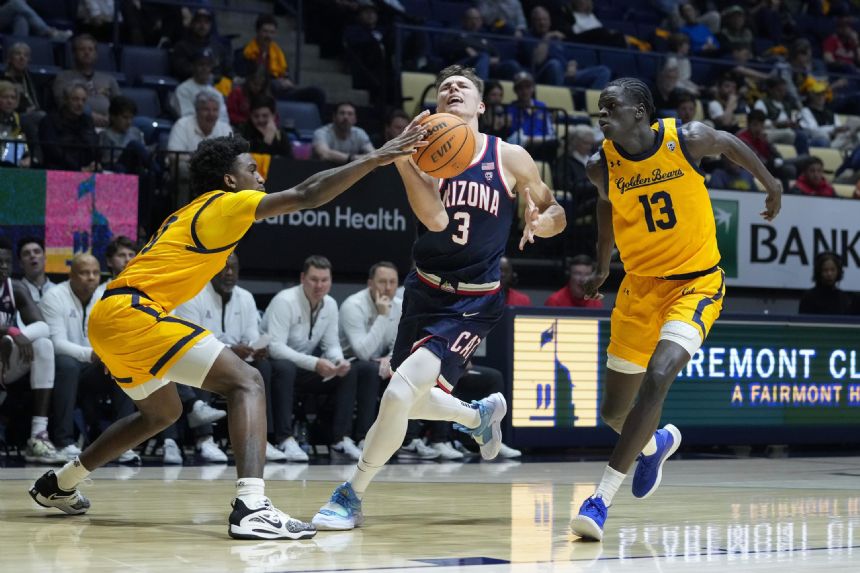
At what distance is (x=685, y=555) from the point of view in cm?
509

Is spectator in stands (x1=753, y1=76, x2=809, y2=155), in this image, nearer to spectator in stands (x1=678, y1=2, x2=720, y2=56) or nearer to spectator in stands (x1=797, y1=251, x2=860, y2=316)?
spectator in stands (x1=678, y1=2, x2=720, y2=56)

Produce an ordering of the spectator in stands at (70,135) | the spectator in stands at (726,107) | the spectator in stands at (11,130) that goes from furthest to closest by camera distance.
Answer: the spectator in stands at (726,107), the spectator in stands at (70,135), the spectator in stands at (11,130)

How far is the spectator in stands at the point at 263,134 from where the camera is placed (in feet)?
38.3

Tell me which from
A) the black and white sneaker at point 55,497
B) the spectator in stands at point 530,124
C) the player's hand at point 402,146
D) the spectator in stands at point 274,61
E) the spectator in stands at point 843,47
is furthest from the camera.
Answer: the spectator in stands at point 843,47

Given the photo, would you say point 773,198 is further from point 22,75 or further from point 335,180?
point 22,75

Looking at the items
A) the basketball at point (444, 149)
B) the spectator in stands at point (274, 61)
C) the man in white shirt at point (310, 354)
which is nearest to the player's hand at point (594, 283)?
the basketball at point (444, 149)

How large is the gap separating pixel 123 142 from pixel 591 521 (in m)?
7.15

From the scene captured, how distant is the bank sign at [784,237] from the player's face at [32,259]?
6.21 metres

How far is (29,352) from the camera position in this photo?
29.6 feet

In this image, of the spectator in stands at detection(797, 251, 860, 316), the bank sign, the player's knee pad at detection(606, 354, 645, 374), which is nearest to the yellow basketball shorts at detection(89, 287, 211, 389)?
the player's knee pad at detection(606, 354, 645, 374)

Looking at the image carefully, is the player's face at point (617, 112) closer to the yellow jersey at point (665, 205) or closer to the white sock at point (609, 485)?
the yellow jersey at point (665, 205)

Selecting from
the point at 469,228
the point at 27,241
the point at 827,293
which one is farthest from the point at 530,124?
the point at 469,228

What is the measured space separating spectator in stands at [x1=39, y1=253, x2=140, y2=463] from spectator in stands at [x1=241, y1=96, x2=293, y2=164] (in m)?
2.30

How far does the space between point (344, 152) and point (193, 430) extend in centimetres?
349
